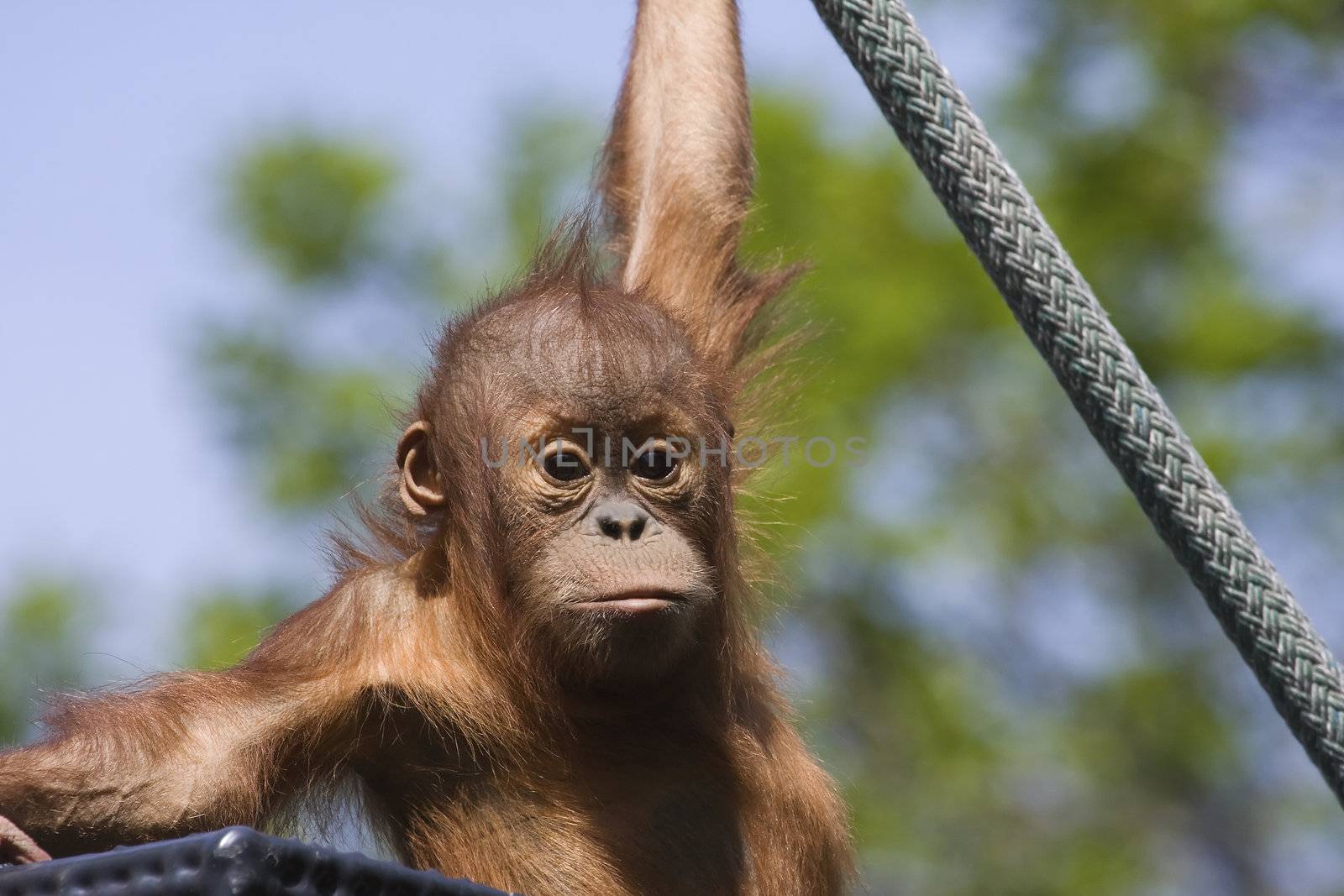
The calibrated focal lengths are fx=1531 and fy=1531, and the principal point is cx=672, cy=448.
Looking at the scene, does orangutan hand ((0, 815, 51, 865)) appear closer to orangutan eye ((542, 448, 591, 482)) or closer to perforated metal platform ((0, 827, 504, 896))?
perforated metal platform ((0, 827, 504, 896))

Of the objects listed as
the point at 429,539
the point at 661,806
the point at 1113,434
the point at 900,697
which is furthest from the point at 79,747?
the point at 900,697

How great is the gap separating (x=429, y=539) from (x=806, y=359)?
5.12 feet

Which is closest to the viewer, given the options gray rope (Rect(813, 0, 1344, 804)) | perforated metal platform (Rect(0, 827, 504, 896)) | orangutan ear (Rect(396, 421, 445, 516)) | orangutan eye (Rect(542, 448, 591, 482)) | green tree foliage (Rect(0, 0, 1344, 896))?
perforated metal platform (Rect(0, 827, 504, 896))

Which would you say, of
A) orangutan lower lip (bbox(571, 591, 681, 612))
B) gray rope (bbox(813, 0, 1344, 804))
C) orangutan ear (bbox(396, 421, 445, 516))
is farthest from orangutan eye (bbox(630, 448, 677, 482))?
gray rope (bbox(813, 0, 1344, 804))

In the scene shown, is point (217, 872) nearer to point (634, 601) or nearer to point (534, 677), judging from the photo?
point (634, 601)

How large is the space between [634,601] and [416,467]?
80 cm

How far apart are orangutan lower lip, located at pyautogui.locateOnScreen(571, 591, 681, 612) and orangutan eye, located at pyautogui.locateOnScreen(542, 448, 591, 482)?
0.35 m

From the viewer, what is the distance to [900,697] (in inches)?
711

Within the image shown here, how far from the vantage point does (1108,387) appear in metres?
3.02

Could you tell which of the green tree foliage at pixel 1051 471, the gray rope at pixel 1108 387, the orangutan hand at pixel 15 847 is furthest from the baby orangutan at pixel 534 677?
the green tree foliage at pixel 1051 471

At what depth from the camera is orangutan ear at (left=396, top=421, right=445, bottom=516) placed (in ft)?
12.5

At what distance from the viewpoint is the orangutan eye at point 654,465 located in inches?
143

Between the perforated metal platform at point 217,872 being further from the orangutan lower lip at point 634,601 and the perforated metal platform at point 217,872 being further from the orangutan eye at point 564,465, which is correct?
the orangutan eye at point 564,465

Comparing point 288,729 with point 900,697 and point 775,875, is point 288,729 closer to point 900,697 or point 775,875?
point 775,875
